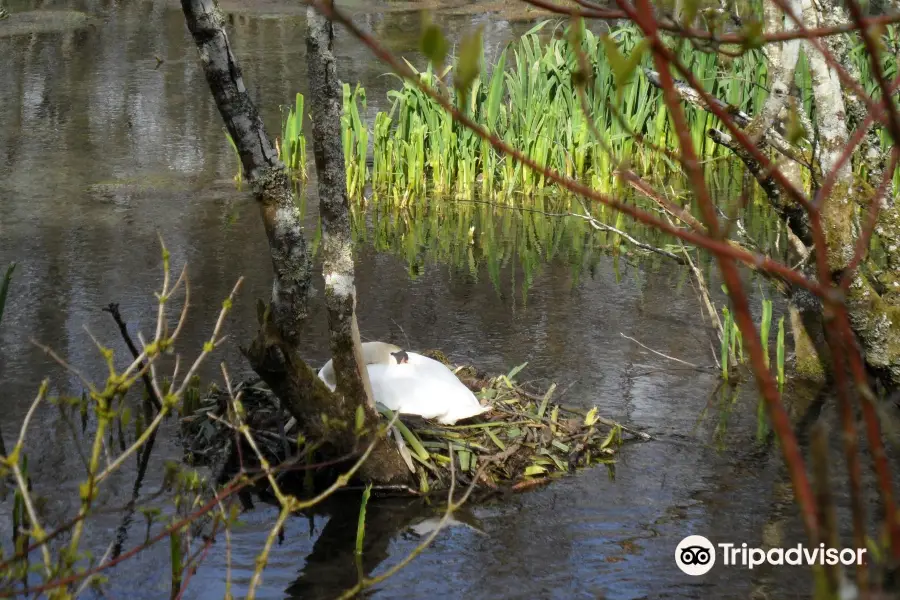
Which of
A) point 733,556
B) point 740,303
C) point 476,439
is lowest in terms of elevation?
point 733,556

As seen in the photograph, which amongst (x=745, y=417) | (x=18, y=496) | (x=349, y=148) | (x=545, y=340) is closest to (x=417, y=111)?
(x=349, y=148)

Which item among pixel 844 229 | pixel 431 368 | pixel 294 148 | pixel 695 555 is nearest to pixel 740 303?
pixel 695 555

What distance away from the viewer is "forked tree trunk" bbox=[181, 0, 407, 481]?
303cm

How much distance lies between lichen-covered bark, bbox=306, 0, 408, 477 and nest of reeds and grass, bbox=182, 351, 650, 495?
1.10 ft

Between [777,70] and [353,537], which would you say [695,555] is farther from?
[777,70]

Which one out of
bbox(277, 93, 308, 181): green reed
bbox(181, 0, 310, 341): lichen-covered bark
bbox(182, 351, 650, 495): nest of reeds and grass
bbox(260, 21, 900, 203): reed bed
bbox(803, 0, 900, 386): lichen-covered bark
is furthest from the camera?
bbox(277, 93, 308, 181): green reed

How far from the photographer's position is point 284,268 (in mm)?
3240

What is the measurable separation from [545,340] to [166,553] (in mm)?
2448

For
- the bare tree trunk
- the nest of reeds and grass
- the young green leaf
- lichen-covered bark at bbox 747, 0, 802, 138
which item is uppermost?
lichen-covered bark at bbox 747, 0, 802, 138

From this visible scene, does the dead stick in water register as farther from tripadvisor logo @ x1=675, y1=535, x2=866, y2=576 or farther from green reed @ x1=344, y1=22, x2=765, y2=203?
green reed @ x1=344, y1=22, x2=765, y2=203

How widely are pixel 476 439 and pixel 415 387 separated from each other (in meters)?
0.30

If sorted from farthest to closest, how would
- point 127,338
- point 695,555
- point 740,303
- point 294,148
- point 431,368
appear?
point 294,148 → point 431,368 → point 127,338 → point 695,555 → point 740,303

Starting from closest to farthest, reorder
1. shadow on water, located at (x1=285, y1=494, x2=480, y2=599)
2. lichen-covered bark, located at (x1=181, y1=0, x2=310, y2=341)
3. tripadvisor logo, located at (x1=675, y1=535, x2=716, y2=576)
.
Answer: lichen-covered bark, located at (x1=181, y1=0, x2=310, y2=341)
shadow on water, located at (x1=285, y1=494, x2=480, y2=599)
tripadvisor logo, located at (x1=675, y1=535, x2=716, y2=576)

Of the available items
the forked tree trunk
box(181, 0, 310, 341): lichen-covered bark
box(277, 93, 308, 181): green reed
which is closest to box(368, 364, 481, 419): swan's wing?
the forked tree trunk
